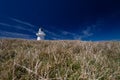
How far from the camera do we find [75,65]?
8.29ft

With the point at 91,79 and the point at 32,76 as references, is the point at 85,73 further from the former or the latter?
the point at 32,76

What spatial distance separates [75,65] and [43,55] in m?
0.74

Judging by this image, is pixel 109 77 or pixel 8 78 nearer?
pixel 109 77

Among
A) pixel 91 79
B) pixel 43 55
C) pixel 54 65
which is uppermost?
pixel 43 55

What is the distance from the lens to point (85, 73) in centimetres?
190

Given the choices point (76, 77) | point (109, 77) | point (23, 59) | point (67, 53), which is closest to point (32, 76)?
point (76, 77)

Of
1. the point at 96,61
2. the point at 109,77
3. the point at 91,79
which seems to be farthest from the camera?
the point at 96,61

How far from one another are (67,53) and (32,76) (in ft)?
3.57

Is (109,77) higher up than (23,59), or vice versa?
(23,59)

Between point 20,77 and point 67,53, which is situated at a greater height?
point 67,53

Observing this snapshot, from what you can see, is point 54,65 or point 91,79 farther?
point 54,65

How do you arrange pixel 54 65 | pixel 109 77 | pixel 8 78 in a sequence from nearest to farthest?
pixel 109 77
pixel 8 78
pixel 54 65

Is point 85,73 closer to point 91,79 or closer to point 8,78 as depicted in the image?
point 91,79

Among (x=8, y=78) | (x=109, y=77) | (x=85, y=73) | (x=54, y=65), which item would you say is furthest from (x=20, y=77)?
(x=109, y=77)
